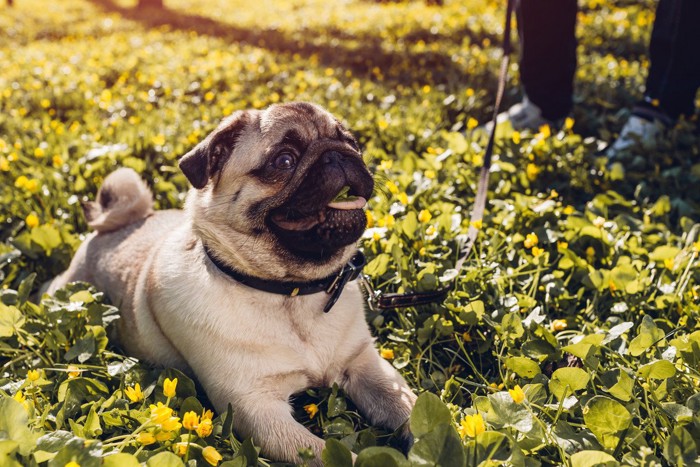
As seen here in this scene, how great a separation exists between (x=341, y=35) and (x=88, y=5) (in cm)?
1272

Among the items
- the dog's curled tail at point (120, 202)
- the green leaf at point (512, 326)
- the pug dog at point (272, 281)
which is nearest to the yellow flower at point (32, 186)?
the dog's curled tail at point (120, 202)

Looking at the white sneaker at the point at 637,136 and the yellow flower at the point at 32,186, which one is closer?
the yellow flower at the point at 32,186

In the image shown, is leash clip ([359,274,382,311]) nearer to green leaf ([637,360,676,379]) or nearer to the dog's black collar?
the dog's black collar

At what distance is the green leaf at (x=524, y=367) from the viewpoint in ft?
7.83

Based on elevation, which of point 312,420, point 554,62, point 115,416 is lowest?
point 312,420

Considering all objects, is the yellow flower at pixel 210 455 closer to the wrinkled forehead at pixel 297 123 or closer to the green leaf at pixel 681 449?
the wrinkled forehead at pixel 297 123

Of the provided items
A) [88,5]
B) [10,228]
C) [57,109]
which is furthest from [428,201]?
[88,5]

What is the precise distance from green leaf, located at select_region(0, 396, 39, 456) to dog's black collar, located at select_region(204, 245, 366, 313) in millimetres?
925

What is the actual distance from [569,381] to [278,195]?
134 centimetres

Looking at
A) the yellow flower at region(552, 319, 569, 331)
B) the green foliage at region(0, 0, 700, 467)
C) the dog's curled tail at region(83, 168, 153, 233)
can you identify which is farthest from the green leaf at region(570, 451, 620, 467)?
the dog's curled tail at region(83, 168, 153, 233)

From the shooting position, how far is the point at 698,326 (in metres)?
2.63

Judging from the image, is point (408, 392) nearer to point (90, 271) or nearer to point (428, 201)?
point (428, 201)

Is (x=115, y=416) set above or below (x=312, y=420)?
above

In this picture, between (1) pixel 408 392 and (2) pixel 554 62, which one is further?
(2) pixel 554 62
